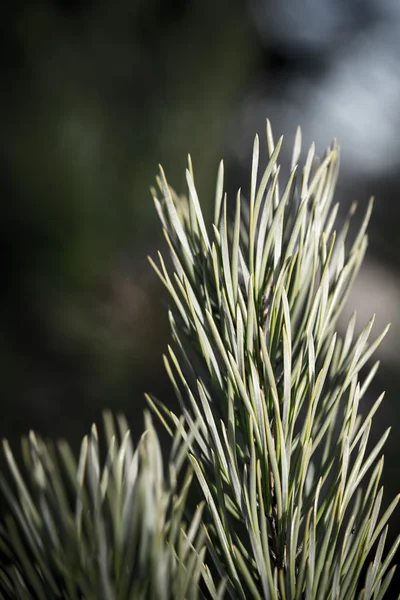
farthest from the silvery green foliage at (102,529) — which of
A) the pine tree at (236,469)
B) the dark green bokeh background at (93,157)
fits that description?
the dark green bokeh background at (93,157)

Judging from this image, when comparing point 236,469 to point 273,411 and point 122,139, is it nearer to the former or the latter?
point 273,411

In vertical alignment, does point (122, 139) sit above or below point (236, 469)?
above

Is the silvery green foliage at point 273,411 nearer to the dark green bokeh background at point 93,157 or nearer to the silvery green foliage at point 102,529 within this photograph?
the silvery green foliage at point 102,529

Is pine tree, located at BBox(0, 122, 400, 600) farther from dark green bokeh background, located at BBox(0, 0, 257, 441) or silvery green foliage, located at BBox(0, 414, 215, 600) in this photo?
dark green bokeh background, located at BBox(0, 0, 257, 441)

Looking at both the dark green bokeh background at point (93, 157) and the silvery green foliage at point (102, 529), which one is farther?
the dark green bokeh background at point (93, 157)

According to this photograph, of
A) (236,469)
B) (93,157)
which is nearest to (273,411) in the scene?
(236,469)

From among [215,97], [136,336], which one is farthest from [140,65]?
[136,336]
